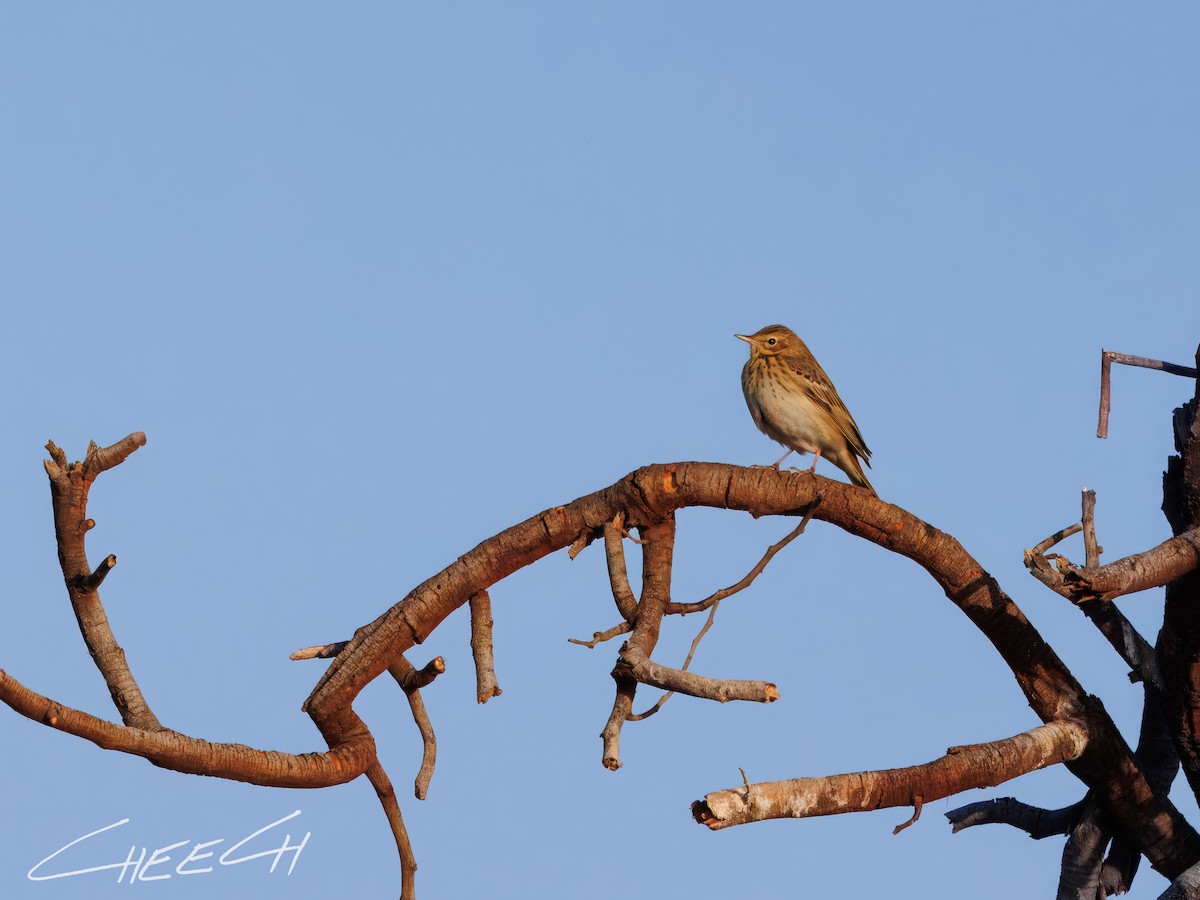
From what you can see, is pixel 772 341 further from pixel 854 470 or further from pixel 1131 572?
pixel 1131 572

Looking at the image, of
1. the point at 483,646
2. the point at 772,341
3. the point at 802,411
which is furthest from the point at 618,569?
the point at 772,341

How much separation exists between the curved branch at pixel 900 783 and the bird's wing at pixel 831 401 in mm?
2556

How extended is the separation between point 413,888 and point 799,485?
9.43ft

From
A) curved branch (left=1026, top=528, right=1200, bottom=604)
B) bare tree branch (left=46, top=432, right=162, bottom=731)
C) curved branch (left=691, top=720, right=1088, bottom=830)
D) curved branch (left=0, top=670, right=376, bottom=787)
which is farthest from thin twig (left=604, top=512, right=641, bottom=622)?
bare tree branch (left=46, top=432, right=162, bottom=731)

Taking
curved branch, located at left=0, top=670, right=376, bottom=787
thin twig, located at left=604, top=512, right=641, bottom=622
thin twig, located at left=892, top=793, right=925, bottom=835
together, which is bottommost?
thin twig, located at left=892, top=793, right=925, bottom=835

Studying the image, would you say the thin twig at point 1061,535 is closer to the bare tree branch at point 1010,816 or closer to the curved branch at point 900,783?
the curved branch at point 900,783

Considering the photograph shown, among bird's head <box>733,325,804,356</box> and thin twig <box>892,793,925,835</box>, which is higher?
bird's head <box>733,325,804,356</box>

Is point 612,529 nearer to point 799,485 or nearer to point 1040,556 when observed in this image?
point 799,485

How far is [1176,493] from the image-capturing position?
8.14m

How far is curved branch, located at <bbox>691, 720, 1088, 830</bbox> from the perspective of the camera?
5812 millimetres

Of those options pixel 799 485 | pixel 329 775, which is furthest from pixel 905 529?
pixel 329 775

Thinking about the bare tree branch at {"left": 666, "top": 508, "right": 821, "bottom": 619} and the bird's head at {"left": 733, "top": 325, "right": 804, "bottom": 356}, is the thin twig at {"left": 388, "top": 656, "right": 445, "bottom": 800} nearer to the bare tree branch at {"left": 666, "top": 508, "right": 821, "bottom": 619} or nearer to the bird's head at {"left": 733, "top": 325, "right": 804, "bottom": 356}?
the bare tree branch at {"left": 666, "top": 508, "right": 821, "bottom": 619}

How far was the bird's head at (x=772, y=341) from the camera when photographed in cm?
1037

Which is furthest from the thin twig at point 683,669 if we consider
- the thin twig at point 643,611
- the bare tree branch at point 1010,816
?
the bare tree branch at point 1010,816
